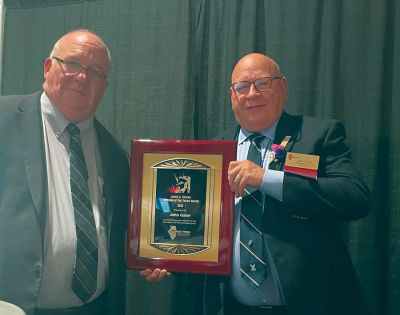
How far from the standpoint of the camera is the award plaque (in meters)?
1.32

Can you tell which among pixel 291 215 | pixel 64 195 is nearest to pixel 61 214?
pixel 64 195

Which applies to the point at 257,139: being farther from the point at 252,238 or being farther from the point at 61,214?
the point at 61,214

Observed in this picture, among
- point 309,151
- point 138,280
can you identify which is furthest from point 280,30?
point 138,280

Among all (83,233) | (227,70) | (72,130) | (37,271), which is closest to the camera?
(37,271)

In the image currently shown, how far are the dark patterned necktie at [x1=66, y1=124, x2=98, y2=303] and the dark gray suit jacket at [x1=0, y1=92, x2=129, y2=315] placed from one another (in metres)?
0.09

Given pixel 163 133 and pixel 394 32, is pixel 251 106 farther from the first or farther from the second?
pixel 394 32

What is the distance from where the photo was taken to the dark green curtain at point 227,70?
65.8 inches

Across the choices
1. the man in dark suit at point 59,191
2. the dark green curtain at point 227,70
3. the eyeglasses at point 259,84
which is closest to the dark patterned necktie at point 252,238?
the eyeglasses at point 259,84

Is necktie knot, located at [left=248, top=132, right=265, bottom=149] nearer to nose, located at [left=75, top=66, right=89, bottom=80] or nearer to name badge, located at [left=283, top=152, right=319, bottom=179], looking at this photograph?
name badge, located at [left=283, top=152, right=319, bottom=179]

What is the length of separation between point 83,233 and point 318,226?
739 mm

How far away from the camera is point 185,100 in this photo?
1.87 meters

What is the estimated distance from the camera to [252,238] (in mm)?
1274

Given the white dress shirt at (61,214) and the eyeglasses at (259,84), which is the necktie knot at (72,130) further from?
the eyeglasses at (259,84)

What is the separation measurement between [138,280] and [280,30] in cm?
128
